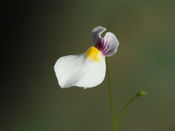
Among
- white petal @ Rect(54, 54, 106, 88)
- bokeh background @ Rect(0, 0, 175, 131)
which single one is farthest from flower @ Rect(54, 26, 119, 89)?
bokeh background @ Rect(0, 0, 175, 131)

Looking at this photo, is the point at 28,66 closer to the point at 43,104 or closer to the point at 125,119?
the point at 43,104

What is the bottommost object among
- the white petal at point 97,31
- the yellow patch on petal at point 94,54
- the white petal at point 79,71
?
the white petal at point 79,71

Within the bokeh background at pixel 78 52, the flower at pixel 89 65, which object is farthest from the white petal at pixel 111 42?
the bokeh background at pixel 78 52

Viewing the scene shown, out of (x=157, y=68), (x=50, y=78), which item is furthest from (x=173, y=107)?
(x=50, y=78)

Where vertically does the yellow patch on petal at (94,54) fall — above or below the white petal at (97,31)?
below

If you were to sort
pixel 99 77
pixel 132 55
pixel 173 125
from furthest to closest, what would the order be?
pixel 132 55
pixel 173 125
pixel 99 77

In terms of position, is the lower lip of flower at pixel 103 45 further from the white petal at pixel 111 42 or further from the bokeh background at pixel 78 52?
the bokeh background at pixel 78 52

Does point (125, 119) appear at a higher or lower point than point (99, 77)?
lower

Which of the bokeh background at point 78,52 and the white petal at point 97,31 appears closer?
the white petal at point 97,31
